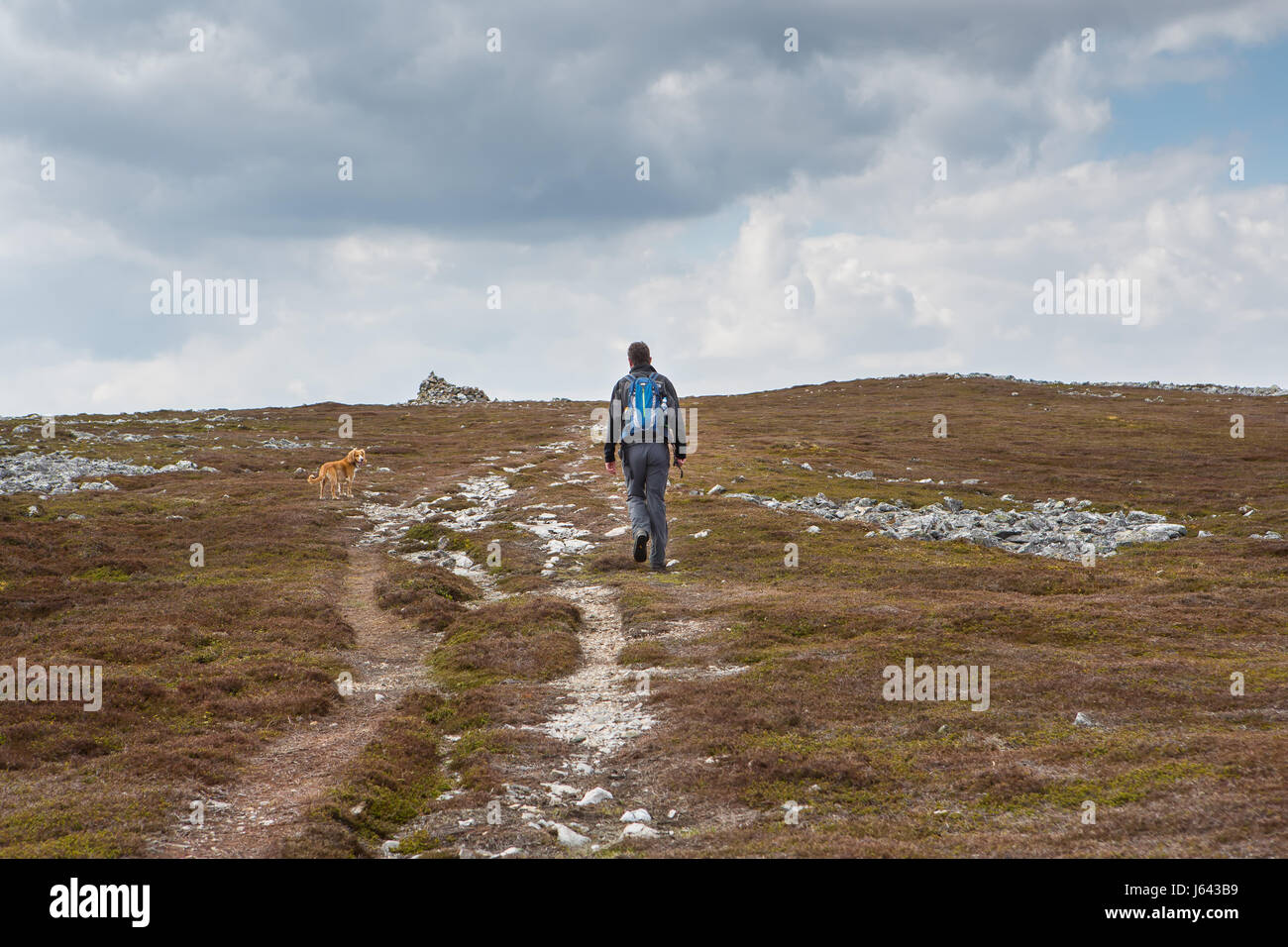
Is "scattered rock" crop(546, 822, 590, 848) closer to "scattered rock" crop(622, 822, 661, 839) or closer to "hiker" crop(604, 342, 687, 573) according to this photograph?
"scattered rock" crop(622, 822, 661, 839)

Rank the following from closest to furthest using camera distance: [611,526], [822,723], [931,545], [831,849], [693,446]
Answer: [831,849]
[822,723]
[931,545]
[611,526]
[693,446]

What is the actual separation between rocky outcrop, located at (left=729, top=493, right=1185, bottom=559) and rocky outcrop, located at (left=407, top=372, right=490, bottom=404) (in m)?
98.1

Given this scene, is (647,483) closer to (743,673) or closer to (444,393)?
(743,673)

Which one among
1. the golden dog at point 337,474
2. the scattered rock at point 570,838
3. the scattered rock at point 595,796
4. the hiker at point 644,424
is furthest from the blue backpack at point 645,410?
the golden dog at point 337,474

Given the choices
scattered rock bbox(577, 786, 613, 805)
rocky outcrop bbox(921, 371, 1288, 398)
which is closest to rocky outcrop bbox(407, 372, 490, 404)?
rocky outcrop bbox(921, 371, 1288, 398)

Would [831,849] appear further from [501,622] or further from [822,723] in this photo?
[501,622]

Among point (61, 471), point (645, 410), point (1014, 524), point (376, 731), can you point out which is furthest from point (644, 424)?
point (61, 471)

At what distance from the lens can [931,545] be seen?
31797 millimetres

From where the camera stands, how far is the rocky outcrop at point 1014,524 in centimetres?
3241

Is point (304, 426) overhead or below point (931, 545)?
overhead
